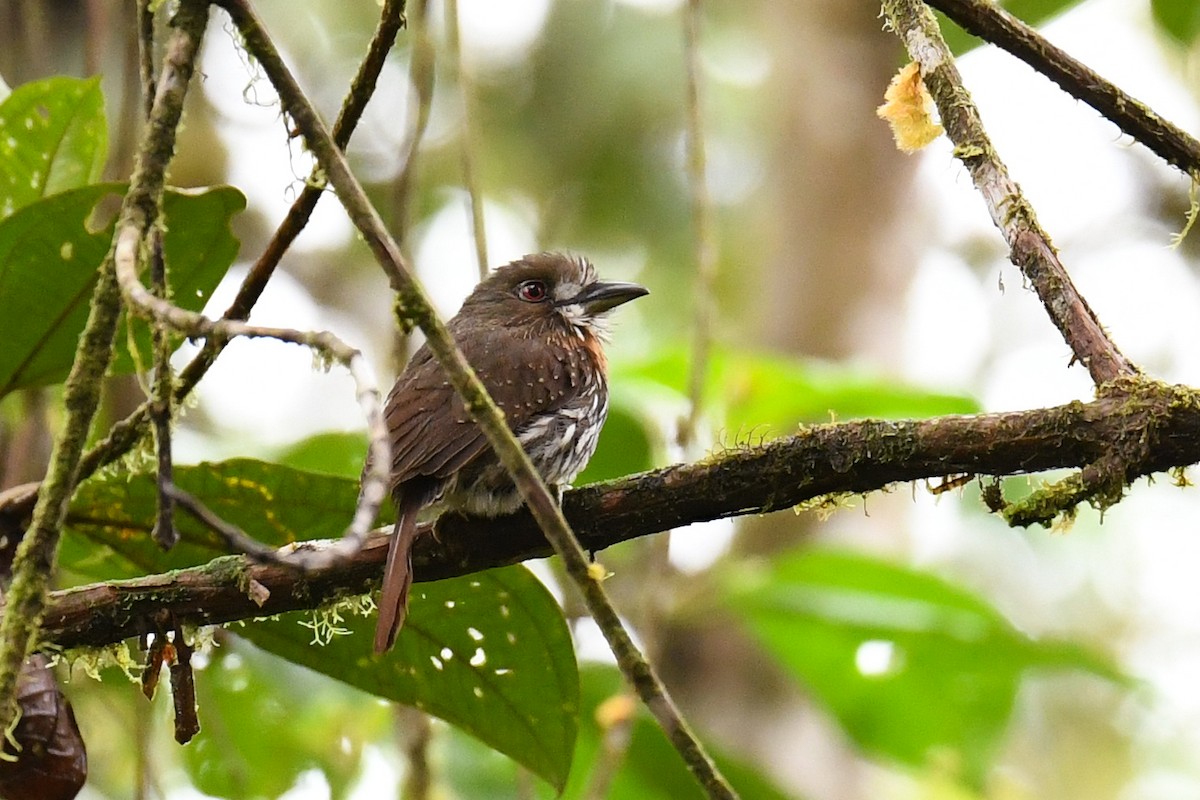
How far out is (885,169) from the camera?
537 centimetres

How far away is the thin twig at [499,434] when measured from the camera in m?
1.25

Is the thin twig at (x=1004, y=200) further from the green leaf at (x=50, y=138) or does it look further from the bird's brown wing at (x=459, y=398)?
the green leaf at (x=50, y=138)

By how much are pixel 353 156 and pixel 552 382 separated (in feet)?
12.9

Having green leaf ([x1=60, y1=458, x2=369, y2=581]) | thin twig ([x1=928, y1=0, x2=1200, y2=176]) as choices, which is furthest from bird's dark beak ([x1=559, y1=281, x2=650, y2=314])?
thin twig ([x1=928, y1=0, x2=1200, y2=176])

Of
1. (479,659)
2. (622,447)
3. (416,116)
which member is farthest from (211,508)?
(622,447)

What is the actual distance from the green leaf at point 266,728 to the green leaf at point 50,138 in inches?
43.0

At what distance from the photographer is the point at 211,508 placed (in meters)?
2.29

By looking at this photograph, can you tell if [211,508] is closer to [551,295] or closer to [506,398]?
[506,398]

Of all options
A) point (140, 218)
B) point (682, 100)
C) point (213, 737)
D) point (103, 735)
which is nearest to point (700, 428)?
point (213, 737)

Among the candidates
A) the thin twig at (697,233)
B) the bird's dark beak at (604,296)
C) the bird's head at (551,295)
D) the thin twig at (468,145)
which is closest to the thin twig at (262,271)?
the thin twig at (468,145)

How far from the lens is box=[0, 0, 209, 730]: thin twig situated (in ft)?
4.31

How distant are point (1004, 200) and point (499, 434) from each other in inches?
31.9

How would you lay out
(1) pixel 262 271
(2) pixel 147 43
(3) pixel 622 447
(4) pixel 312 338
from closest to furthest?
(4) pixel 312 338, (2) pixel 147 43, (1) pixel 262 271, (3) pixel 622 447

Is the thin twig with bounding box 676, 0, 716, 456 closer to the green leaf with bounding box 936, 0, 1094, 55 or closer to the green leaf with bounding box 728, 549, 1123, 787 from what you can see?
the green leaf with bounding box 728, 549, 1123, 787
